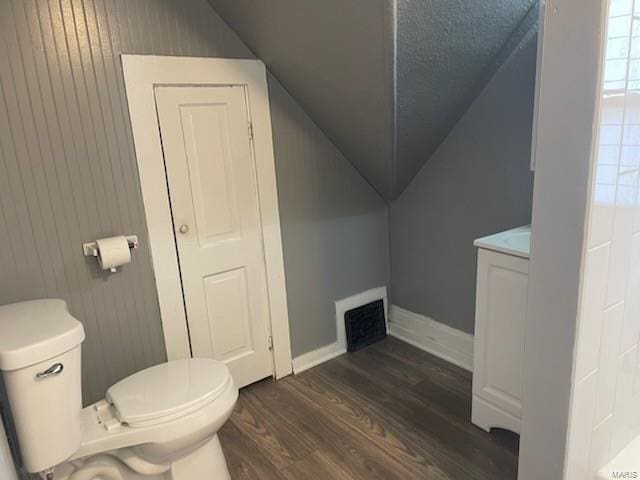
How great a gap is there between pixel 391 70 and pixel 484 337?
3.74 feet

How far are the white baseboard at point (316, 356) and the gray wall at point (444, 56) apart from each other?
1.17m

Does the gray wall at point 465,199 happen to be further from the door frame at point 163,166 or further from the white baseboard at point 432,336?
the door frame at point 163,166

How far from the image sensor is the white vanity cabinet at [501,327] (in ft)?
5.67

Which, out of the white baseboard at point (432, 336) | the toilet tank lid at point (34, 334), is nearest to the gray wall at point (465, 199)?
the white baseboard at point (432, 336)

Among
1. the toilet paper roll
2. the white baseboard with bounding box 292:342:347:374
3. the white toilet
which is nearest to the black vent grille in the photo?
the white baseboard with bounding box 292:342:347:374

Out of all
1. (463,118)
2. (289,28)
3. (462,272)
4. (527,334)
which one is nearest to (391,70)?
(289,28)

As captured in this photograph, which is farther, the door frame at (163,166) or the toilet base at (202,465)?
the door frame at (163,166)

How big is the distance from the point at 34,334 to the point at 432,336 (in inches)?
80.8

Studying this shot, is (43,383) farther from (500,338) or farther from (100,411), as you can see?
(500,338)

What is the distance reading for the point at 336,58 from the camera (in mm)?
1780

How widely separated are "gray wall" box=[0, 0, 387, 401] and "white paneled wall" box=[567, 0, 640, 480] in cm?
156

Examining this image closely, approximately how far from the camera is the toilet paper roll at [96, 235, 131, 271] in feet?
5.86

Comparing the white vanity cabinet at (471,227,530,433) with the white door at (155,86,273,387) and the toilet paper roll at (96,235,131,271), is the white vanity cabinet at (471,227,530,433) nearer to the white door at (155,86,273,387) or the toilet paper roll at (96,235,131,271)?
the white door at (155,86,273,387)

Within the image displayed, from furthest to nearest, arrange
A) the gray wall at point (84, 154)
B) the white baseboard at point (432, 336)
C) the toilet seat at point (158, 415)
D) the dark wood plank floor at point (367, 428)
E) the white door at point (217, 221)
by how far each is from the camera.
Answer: the white baseboard at point (432, 336) → the white door at point (217, 221) → the dark wood plank floor at point (367, 428) → the gray wall at point (84, 154) → the toilet seat at point (158, 415)
